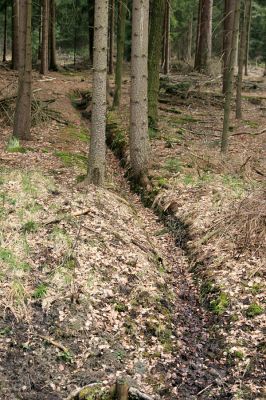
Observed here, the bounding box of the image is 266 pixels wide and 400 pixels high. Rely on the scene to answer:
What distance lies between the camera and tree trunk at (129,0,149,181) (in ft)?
36.0

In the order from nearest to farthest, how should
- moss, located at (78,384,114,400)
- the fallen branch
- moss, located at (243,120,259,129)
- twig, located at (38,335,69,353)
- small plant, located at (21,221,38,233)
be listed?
1. moss, located at (78,384,114,400)
2. twig, located at (38,335,69,353)
3. small plant, located at (21,221,38,233)
4. the fallen branch
5. moss, located at (243,120,259,129)

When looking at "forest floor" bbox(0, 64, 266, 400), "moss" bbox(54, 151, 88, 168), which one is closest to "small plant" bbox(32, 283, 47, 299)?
"forest floor" bbox(0, 64, 266, 400)

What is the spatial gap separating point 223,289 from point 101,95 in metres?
4.98

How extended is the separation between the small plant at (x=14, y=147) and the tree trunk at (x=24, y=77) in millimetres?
791

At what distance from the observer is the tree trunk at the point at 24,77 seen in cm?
1218

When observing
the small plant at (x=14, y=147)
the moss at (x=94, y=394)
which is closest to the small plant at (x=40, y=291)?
the moss at (x=94, y=394)

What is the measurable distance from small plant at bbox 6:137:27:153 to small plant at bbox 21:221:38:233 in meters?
4.75

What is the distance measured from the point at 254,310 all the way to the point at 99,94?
5.60 m

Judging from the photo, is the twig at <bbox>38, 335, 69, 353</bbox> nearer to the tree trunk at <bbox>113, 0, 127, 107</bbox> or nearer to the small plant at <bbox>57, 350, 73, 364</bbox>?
the small plant at <bbox>57, 350, 73, 364</bbox>

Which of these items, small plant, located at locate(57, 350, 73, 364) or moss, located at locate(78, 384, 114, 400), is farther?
small plant, located at locate(57, 350, 73, 364)

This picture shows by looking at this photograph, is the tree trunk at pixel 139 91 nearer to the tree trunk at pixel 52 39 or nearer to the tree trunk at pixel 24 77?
the tree trunk at pixel 24 77

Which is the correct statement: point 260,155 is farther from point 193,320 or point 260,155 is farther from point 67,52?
point 67,52

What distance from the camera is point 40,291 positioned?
6.33 metres

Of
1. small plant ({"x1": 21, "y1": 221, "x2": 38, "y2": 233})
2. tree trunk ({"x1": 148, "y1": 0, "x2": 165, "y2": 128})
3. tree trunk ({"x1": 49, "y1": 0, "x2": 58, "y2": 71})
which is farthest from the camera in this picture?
tree trunk ({"x1": 49, "y1": 0, "x2": 58, "y2": 71})
